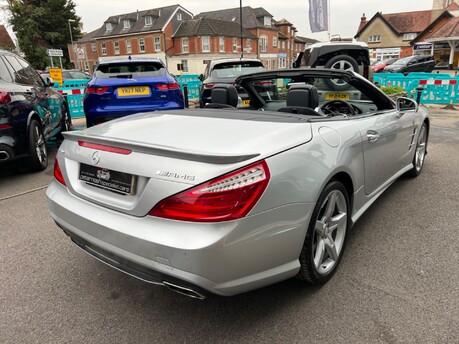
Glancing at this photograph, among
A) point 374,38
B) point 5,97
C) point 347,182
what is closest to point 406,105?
point 347,182

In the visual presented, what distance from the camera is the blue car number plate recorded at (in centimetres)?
196

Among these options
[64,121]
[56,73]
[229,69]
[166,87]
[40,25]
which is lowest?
[64,121]

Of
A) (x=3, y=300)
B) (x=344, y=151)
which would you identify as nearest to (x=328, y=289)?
(x=344, y=151)

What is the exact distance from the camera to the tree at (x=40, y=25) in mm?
47906

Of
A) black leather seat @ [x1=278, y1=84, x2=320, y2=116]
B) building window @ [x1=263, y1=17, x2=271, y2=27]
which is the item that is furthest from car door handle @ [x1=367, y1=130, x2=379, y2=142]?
building window @ [x1=263, y1=17, x2=271, y2=27]

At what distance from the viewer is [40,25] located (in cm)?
4962

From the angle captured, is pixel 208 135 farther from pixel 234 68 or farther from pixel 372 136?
pixel 234 68

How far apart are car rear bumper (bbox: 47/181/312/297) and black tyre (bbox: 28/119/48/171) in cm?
335

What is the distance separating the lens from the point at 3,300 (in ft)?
7.89

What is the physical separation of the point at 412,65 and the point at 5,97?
94.8 feet

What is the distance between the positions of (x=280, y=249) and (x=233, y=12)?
60.5 meters

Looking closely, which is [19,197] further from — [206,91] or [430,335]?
[206,91]

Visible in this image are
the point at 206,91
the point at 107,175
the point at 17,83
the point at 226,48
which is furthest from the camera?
the point at 226,48

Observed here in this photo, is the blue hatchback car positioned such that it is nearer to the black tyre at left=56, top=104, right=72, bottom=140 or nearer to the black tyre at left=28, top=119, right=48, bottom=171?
the black tyre at left=28, top=119, right=48, bottom=171
